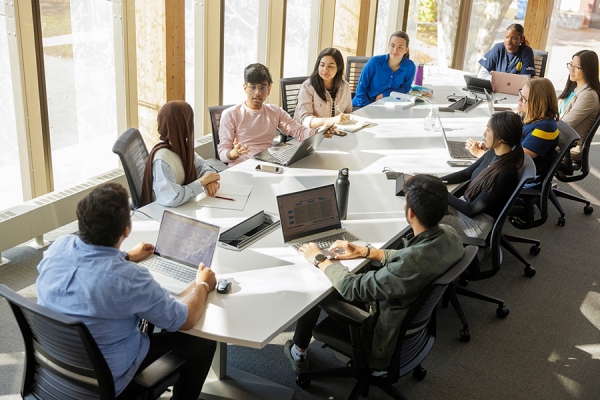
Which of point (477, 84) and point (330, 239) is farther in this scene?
point (477, 84)

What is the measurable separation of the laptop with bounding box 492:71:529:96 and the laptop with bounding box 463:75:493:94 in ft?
0.37

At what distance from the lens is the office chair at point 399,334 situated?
8.23ft

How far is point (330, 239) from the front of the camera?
10.3ft

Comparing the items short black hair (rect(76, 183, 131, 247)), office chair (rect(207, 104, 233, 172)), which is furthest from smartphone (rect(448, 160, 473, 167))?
short black hair (rect(76, 183, 131, 247))

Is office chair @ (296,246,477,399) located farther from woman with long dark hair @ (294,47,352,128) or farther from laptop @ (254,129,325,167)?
woman with long dark hair @ (294,47,352,128)

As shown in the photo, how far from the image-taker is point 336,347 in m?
2.79

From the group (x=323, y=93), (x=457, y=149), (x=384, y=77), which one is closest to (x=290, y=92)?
(x=323, y=93)

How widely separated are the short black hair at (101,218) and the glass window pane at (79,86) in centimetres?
261

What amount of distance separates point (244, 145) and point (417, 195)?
6.84ft

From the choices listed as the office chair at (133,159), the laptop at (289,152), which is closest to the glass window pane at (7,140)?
the office chair at (133,159)

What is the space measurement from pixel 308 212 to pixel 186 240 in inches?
26.8

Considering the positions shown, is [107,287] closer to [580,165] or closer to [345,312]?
[345,312]

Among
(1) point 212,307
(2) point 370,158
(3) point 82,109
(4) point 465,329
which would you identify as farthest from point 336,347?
(3) point 82,109

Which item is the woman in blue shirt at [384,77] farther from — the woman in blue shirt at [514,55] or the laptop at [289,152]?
the laptop at [289,152]
